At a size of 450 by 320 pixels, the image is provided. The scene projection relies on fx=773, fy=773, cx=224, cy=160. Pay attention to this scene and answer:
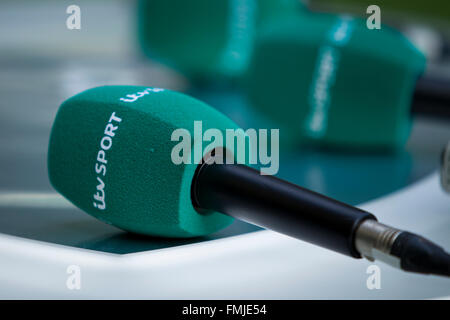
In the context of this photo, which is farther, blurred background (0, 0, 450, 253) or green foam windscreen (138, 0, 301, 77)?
green foam windscreen (138, 0, 301, 77)

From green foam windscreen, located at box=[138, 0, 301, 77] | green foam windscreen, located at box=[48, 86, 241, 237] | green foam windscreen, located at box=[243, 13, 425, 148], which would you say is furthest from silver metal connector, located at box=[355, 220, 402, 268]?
green foam windscreen, located at box=[138, 0, 301, 77]

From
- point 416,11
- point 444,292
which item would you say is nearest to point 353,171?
point 444,292

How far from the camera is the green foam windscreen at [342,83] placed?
1.14 m

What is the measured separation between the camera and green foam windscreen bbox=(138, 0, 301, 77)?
1.60 metres

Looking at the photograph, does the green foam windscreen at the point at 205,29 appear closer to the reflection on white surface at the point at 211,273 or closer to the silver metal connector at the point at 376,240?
the reflection on white surface at the point at 211,273

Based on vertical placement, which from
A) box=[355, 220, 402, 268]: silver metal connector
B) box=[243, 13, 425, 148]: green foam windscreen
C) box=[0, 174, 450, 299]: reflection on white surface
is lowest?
box=[0, 174, 450, 299]: reflection on white surface

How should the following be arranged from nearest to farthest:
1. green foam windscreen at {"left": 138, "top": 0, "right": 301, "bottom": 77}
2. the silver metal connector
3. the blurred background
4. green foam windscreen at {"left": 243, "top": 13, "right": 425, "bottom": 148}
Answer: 1. the silver metal connector
2. the blurred background
3. green foam windscreen at {"left": 243, "top": 13, "right": 425, "bottom": 148}
4. green foam windscreen at {"left": 138, "top": 0, "right": 301, "bottom": 77}

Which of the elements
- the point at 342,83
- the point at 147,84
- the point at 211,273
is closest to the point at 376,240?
the point at 211,273

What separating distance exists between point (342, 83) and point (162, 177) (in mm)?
533

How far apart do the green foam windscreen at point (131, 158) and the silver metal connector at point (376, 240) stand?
0.56ft

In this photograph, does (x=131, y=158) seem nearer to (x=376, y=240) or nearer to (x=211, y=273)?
(x=211, y=273)

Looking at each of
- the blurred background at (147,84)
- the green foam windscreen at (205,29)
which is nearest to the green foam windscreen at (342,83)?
the blurred background at (147,84)

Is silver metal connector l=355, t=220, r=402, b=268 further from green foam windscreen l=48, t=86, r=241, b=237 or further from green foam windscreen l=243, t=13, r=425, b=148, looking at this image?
green foam windscreen l=243, t=13, r=425, b=148

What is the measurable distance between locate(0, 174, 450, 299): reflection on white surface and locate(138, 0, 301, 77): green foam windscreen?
0.91m
